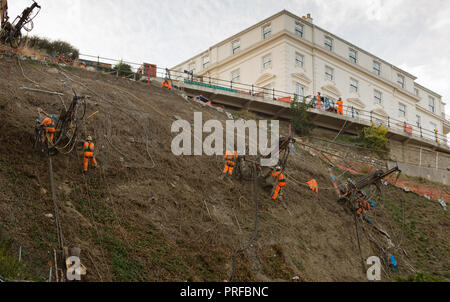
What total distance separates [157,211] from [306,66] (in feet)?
77.4

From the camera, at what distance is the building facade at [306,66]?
35.7m

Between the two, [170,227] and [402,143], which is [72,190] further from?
[402,143]

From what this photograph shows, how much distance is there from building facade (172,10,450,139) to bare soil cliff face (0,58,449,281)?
1173 centimetres

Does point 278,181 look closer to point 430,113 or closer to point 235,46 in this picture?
point 235,46

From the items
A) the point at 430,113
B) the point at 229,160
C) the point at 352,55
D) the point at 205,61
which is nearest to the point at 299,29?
the point at 352,55

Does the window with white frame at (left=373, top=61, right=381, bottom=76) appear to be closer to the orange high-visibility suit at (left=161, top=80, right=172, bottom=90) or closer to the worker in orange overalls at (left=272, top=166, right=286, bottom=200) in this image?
the orange high-visibility suit at (left=161, top=80, right=172, bottom=90)

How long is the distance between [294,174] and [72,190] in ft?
37.9

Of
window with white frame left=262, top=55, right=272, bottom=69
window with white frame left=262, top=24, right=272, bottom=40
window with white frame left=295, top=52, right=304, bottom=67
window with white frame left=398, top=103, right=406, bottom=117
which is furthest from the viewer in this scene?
window with white frame left=398, top=103, right=406, bottom=117

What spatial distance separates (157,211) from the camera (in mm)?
16281

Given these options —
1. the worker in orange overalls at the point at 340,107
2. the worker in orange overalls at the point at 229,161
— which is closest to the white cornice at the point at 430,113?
the worker in orange overalls at the point at 340,107

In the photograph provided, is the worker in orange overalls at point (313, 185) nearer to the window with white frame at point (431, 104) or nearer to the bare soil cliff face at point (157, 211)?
the bare soil cliff face at point (157, 211)

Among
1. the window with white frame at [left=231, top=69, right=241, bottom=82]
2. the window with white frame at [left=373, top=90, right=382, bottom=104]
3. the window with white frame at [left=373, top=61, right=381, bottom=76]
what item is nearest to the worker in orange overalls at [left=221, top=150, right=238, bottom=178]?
the window with white frame at [left=231, top=69, right=241, bottom=82]

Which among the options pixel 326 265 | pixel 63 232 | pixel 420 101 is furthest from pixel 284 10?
pixel 63 232

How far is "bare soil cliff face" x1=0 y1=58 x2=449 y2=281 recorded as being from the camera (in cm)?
1384
